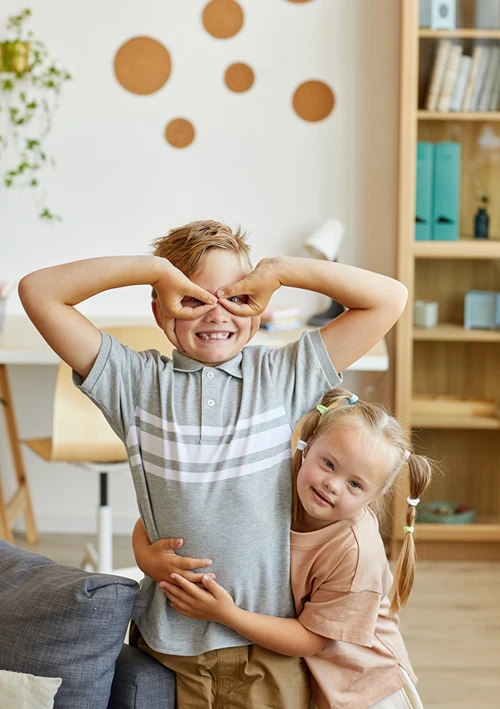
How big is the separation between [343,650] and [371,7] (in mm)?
2604

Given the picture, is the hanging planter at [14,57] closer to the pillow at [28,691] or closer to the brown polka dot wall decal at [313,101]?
the brown polka dot wall decal at [313,101]

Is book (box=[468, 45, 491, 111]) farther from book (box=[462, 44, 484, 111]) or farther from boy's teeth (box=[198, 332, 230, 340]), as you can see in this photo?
boy's teeth (box=[198, 332, 230, 340])

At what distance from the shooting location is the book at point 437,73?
9.78ft

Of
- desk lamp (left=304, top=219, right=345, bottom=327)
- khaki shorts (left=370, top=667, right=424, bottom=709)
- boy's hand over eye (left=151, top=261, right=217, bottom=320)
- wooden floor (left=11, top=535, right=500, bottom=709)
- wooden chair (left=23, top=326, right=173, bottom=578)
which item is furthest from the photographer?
desk lamp (left=304, top=219, right=345, bottom=327)

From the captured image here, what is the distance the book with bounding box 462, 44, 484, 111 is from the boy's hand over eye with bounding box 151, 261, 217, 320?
2.17 m

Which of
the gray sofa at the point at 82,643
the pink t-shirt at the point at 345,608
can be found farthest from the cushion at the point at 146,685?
the pink t-shirt at the point at 345,608

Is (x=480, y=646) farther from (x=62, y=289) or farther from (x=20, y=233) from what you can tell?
(x=20, y=233)

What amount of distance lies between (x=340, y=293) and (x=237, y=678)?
56 centimetres

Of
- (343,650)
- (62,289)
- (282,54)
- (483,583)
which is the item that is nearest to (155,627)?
(343,650)

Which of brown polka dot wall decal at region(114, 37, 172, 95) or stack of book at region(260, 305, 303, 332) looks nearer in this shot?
stack of book at region(260, 305, 303, 332)

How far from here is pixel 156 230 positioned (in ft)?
11.0

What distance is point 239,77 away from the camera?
128 inches

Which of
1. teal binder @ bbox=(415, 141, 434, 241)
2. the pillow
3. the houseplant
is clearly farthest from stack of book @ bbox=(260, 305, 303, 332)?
the pillow

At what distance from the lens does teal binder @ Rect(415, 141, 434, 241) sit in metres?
3.04
